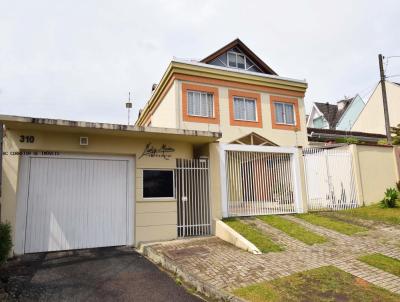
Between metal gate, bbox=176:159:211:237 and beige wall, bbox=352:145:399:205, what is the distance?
7.40 m

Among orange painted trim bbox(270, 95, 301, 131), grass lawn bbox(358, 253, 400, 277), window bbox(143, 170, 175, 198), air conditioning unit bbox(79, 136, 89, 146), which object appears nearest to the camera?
grass lawn bbox(358, 253, 400, 277)

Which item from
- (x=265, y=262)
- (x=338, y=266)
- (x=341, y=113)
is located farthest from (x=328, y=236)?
(x=341, y=113)

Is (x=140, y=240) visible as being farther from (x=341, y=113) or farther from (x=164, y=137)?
(x=341, y=113)

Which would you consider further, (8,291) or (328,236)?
(328,236)

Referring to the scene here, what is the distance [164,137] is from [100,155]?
1.98 m

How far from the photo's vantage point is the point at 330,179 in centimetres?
1204

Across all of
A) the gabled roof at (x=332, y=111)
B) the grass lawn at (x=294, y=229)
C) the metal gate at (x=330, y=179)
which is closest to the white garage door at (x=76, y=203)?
the grass lawn at (x=294, y=229)

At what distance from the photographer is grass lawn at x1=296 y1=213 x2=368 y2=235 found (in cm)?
868

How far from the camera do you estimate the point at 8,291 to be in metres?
4.80

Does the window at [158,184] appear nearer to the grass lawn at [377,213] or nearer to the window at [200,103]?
the grass lawn at [377,213]

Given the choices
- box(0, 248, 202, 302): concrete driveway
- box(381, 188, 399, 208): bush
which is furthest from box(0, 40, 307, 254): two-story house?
box(381, 188, 399, 208): bush

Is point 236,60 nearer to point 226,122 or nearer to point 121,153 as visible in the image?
point 226,122

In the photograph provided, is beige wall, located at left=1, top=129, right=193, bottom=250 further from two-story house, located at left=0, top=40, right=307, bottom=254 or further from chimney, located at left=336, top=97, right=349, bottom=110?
chimney, located at left=336, top=97, right=349, bottom=110

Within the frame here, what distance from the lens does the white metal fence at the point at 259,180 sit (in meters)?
9.71
